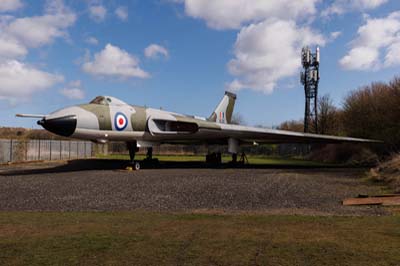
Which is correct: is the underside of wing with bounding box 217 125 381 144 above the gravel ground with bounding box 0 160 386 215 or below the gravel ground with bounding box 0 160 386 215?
above

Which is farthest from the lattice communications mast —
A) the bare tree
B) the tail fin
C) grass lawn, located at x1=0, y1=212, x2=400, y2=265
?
grass lawn, located at x1=0, y1=212, x2=400, y2=265

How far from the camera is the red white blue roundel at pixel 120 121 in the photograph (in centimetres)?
1647

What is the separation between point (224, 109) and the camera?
28.2 metres

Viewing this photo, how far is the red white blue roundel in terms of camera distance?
16.5 m

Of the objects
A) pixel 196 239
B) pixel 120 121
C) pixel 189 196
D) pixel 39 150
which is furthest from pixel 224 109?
pixel 196 239

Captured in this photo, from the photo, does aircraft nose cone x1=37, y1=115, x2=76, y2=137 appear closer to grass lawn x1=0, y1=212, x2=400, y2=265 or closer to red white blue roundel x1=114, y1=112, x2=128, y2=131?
red white blue roundel x1=114, y1=112, x2=128, y2=131

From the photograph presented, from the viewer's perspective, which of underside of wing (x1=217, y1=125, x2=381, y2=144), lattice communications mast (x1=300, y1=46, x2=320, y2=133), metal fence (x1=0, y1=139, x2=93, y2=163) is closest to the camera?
underside of wing (x1=217, y1=125, x2=381, y2=144)

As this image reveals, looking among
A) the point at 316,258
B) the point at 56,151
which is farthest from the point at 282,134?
the point at 56,151

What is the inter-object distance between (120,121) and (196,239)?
1244 centimetres

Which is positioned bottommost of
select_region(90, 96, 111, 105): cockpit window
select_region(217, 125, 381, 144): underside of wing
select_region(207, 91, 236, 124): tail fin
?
select_region(217, 125, 381, 144): underside of wing

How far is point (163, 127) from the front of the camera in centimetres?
1866

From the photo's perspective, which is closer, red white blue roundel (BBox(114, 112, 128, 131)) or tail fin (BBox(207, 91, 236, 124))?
red white blue roundel (BBox(114, 112, 128, 131))

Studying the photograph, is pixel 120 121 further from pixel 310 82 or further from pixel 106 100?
pixel 310 82

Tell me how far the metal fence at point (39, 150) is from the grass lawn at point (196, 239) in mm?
21363
